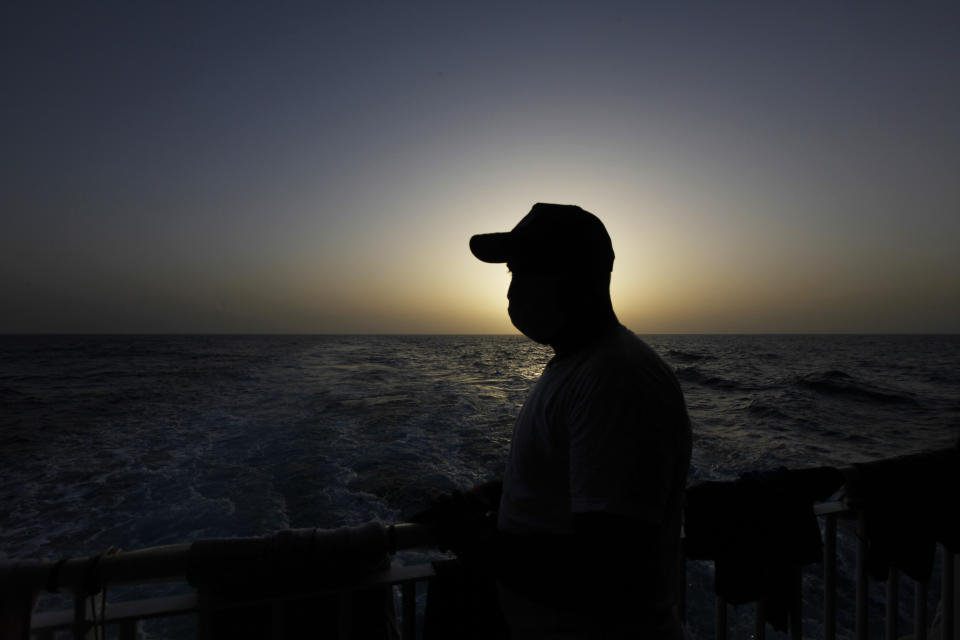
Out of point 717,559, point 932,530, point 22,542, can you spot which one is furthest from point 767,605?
point 22,542

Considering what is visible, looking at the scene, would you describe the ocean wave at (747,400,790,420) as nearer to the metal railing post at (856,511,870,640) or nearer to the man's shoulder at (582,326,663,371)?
the metal railing post at (856,511,870,640)

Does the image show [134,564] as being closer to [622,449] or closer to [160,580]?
[160,580]

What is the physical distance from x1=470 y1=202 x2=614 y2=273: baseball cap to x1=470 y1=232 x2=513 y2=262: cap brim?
0.02 metres

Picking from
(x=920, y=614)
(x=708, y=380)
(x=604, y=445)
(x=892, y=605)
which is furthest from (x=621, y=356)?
(x=708, y=380)

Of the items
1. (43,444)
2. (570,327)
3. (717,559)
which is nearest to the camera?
(570,327)

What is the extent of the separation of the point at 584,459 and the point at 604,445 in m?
0.06

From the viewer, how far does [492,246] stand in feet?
4.68

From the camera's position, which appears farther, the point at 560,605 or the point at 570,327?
the point at 570,327

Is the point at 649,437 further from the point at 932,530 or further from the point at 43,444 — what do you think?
the point at 43,444

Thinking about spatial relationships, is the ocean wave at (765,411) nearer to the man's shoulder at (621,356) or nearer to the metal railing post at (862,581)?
the metal railing post at (862,581)

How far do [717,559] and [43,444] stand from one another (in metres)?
15.9

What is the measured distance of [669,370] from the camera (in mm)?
1160

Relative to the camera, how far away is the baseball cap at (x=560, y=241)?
4.23 ft

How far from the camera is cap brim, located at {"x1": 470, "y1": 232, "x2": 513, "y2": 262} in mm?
1383
